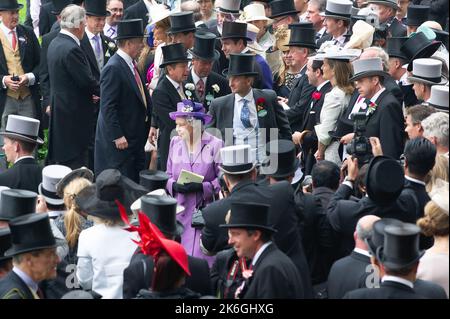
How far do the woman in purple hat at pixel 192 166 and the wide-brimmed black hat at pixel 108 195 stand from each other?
3.37 ft

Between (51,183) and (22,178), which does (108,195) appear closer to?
(51,183)

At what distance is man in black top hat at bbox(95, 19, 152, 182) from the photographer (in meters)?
12.2

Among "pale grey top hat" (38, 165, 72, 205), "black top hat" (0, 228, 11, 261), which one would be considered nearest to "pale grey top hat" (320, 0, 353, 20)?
"pale grey top hat" (38, 165, 72, 205)

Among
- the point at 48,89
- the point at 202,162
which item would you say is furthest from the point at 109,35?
the point at 202,162

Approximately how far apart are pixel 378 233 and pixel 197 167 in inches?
130

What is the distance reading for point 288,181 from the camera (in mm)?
9492

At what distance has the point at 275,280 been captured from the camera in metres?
7.75

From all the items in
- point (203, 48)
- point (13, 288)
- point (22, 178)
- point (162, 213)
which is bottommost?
point (22, 178)

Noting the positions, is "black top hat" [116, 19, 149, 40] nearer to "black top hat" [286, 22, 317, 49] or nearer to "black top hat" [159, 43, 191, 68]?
"black top hat" [159, 43, 191, 68]

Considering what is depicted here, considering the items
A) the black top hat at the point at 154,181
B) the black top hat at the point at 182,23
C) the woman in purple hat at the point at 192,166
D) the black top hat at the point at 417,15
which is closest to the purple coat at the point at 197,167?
the woman in purple hat at the point at 192,166

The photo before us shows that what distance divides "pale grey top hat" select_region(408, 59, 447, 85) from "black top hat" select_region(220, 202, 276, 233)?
3753mm

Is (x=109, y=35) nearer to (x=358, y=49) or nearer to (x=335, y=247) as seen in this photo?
(x=358, y=49)

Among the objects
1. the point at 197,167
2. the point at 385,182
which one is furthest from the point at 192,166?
the point at 385,182

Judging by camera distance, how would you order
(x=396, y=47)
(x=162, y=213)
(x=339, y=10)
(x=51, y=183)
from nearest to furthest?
1. (x=162, y=213)
2. (x=51, y=183)
3. (x=396, y=47)
4. (x=339, y=10)
